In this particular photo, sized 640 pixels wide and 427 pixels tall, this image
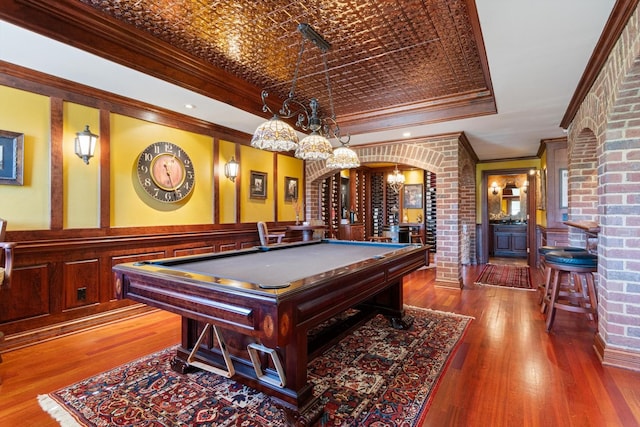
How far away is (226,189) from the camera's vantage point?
4.91m

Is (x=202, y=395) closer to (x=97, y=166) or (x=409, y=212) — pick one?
(x=97, y=166)

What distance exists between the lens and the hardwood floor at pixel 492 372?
1854mm

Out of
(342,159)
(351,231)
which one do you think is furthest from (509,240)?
(342,159)

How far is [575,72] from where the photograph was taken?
293 cm

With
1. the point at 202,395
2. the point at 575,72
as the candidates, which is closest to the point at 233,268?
the point at 202,395

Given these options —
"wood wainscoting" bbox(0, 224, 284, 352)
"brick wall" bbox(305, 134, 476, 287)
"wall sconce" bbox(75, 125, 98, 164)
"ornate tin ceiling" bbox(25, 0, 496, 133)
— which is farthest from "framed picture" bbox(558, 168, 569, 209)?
"wall sconce" bbox(75, 125, 98, 164)

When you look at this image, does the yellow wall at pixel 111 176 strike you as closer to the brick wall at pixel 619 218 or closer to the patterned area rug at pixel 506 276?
the patterned area rug at pixel 506 276

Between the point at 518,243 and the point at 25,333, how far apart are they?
31.9 ft

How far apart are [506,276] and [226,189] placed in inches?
204

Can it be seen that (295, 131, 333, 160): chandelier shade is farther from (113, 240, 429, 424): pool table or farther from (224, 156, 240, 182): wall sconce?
(224, 156, 240, 182): wall sconce

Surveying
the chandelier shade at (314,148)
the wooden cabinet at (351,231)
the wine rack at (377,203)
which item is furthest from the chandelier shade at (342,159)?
the wine rack at (377,203)

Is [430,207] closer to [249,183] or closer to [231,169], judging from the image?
[249,183]

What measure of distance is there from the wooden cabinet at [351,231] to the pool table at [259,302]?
16.0ft

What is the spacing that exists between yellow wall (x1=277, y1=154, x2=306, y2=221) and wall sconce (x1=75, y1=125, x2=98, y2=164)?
314cm
